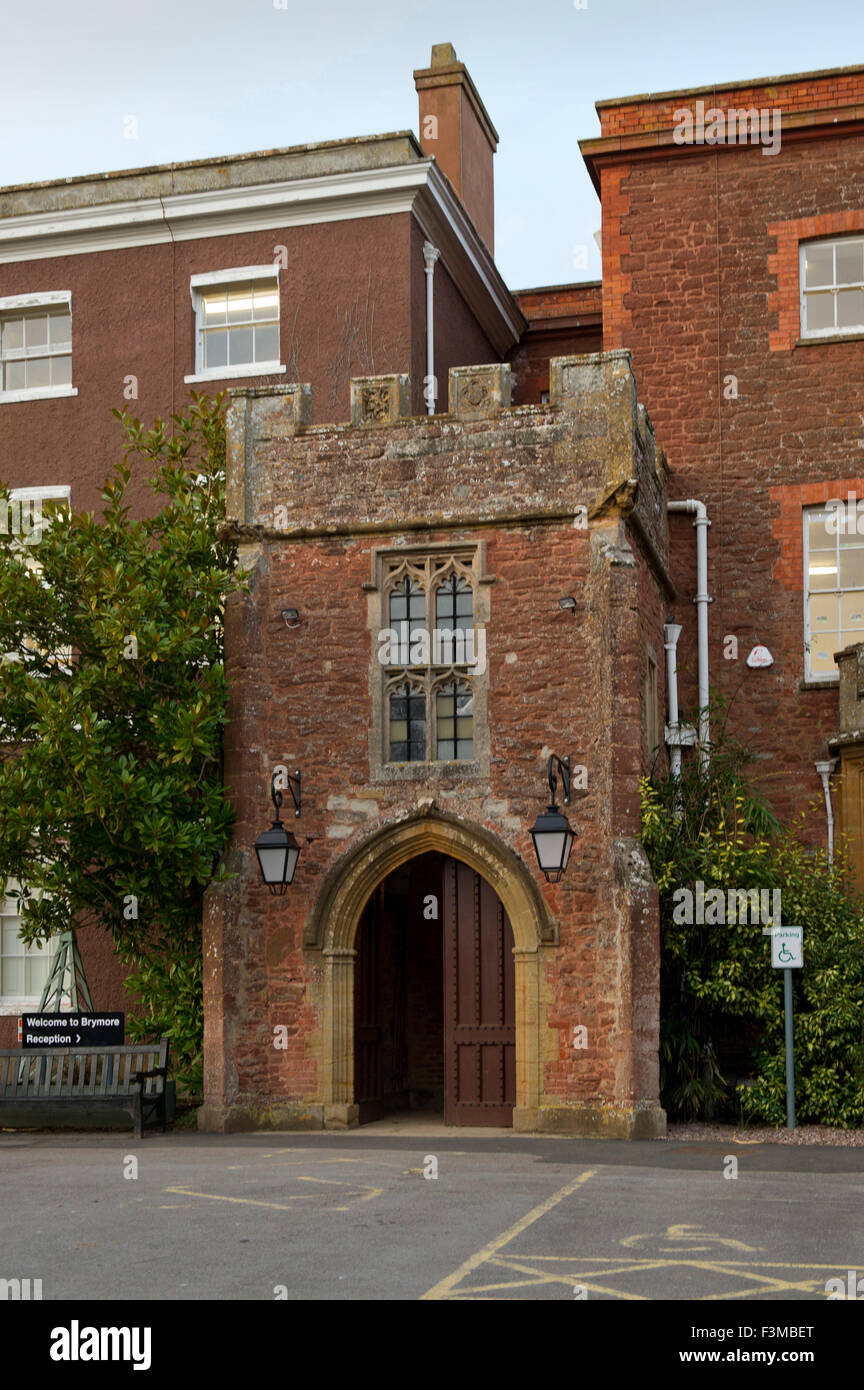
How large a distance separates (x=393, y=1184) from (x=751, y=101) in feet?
46.9

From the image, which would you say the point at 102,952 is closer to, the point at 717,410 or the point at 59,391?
the point at 59,391

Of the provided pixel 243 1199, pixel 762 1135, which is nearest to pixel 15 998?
pixel 762 1135

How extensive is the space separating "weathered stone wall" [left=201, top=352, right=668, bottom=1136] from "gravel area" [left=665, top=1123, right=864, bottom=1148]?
45cm

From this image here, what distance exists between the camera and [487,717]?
15.1 m

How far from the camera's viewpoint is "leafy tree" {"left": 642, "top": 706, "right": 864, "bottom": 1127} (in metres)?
14.6

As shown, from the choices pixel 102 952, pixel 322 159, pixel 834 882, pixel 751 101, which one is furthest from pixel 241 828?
pixel 751 101

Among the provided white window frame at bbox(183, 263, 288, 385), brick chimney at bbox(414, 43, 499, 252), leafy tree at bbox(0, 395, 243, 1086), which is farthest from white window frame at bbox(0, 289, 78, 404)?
brick chimney at bbox(414, 43, 499, 252)

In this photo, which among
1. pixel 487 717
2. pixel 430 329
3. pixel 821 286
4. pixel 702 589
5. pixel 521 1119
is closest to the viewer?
pixel 521 1119

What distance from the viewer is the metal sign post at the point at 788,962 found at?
556 inches

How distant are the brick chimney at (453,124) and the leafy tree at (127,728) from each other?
7.87m

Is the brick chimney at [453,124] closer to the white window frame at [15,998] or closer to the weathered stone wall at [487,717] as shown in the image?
the weathered stone wall at [487,717]

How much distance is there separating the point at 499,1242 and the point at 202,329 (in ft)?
46.2

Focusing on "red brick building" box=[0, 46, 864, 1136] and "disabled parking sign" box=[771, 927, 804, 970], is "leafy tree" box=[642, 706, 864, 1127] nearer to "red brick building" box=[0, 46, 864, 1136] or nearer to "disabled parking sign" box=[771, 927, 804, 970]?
"disabled parking sign" box=[771, 927, 804, 970]

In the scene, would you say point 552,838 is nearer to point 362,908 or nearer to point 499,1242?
point 362,908
